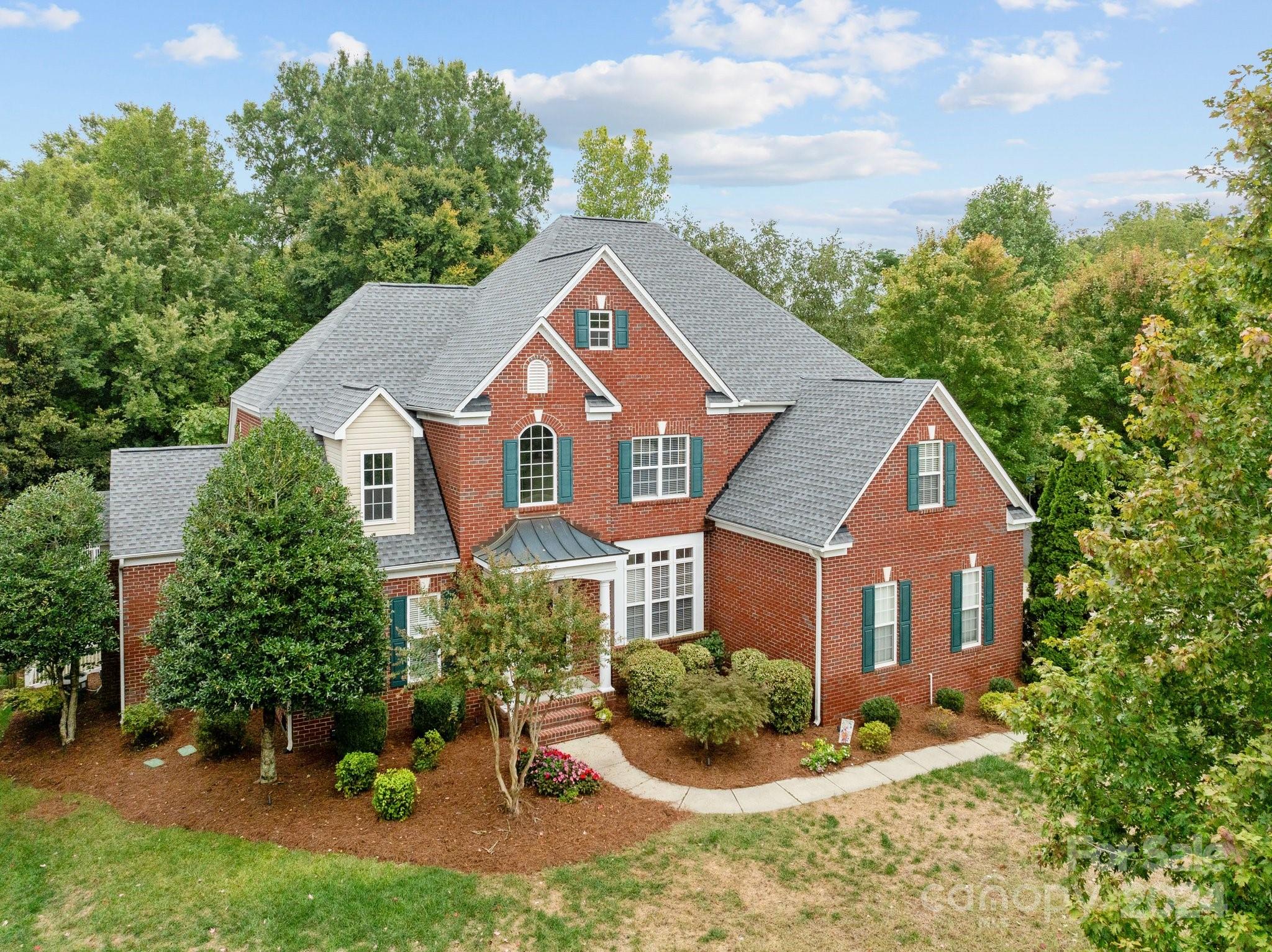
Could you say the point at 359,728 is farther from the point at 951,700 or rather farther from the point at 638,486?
the point at 951,700

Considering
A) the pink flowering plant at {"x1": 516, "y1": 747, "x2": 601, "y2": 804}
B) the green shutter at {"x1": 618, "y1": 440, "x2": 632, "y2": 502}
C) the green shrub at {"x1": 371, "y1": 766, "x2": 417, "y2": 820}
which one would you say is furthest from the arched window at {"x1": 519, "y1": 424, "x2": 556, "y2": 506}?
the green shrub at {"x1": 371, "y1": 766, "x2": 417, "y2": 820}

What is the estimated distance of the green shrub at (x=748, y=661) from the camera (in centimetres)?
1888

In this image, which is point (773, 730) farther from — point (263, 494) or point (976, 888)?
point (263, 494)

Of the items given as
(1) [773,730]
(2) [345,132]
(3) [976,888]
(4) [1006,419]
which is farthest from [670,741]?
(2) [345,132]

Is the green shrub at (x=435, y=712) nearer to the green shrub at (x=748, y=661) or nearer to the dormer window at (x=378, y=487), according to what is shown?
the dormer window at (x=378, y=487)

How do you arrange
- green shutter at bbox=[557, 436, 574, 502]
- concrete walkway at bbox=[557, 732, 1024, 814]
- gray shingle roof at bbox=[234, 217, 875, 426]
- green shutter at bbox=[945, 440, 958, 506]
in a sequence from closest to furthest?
concrete walkway at bbox=[557, 732, 1024, 814]
green shutter at bbox=[557, 436, 574, 502]
green shutter at bbox=[945, 440, 958, 506]
gray shingle roof at bbox=[234, 217, 875, 426]

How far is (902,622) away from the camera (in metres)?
19.9

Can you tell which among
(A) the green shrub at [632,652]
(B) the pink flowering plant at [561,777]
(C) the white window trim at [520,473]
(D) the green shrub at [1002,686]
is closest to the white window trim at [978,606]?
(D) the green shrub at [1002,686]

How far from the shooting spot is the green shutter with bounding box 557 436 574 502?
19969mm

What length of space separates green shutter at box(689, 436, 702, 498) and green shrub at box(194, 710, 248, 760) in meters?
11.4

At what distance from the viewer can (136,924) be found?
1195 cm

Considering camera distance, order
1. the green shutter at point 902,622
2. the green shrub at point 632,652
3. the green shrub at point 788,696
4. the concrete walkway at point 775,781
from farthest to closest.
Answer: the green shutter at point 902,622, the green shrub at point 632,652, the green shrub at point 788,696, the concrete walkway at point 775,781

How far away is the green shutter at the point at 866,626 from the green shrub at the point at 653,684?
4065 millimetres

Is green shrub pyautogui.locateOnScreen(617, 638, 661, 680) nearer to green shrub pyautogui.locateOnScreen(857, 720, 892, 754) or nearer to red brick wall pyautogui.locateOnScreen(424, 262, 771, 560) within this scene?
red brick wall pyautogui.locateOnScreen(424, 262, 771, 560)
